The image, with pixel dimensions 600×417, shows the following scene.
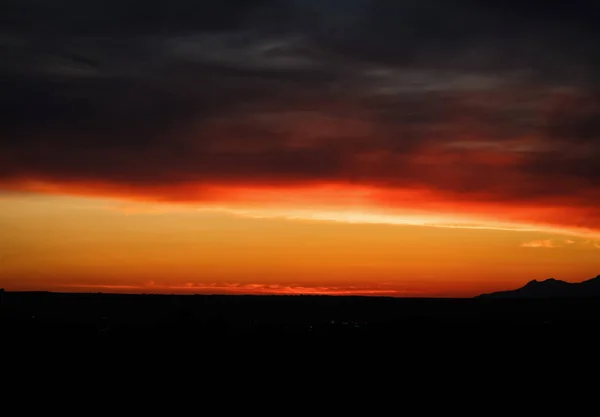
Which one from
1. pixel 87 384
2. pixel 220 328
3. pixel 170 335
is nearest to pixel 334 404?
pixel 87 384

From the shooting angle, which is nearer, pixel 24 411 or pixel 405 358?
pixel 24 411

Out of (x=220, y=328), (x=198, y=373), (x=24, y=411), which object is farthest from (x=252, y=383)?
(x=220, y=328)

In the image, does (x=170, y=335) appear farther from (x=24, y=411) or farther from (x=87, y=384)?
(x=24, y=411)

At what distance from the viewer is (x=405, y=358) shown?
2415 inches

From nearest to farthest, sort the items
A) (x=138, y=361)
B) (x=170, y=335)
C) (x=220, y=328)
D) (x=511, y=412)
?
(x=511, y=412)
(x=138, y=361)
(x=170, y=335)
(x=220, y=328)

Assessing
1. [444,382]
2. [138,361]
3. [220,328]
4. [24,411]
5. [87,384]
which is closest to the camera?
[24,411]

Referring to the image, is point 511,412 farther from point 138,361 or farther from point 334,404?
point 138,361

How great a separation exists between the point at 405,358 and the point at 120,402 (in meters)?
27.3

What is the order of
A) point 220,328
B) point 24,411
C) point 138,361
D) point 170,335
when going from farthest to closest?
point 220,328, point 170,335, point 138,361, point 24,411

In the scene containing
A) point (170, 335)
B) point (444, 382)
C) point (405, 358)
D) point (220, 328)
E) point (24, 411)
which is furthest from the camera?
point (220, 328)

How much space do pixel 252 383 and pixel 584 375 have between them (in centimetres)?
2265

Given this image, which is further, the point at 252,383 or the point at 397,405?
the point at 252,383

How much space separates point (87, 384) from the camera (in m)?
45.7

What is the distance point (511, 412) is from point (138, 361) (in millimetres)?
27569
